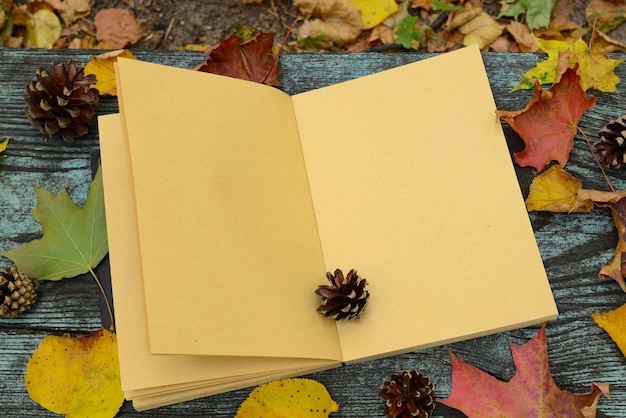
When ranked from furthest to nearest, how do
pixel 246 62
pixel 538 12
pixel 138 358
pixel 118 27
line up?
pixel 118 27
pixel 538 12
pixel 246 62
pixel 138 358

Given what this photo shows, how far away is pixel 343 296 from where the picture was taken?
857 millimetres

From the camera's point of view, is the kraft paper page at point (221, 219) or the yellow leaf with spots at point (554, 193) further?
the yellow leaf with spots at point (554, 193)

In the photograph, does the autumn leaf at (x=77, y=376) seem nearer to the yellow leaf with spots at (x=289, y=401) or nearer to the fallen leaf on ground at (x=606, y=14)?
the yellow leaf with spots at (x=289, y=401)

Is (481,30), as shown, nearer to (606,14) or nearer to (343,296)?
(606,14)

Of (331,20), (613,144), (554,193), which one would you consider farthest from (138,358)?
(331,20)

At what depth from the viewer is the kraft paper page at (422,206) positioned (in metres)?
0.89

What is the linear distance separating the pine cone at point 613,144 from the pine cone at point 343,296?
46 cm

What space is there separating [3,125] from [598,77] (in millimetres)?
1069

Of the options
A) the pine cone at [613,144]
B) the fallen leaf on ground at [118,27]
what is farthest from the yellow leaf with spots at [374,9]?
the pine cone at [613,144]

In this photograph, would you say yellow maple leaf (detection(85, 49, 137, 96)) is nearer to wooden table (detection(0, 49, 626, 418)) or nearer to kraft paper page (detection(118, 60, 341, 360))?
wooden table (detection(0, 49, 626, 418))

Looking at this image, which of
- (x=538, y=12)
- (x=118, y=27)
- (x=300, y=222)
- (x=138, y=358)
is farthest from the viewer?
(x=118, y=27)

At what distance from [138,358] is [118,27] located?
1120 mm

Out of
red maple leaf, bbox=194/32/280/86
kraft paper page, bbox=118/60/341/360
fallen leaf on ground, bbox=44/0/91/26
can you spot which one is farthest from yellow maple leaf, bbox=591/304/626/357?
fallen leaf on ground, bbox=44/0/91/26

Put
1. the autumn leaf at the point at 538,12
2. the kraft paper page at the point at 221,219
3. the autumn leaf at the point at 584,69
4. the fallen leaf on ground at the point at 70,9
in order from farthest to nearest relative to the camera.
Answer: the fallen leaf on ground at the point at 70,9, the autumn leaf at the point at 538,12, the autumn leaf at the point at 584,69, the kraft paper page at the point at 221,219
